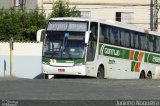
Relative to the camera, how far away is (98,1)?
5047 centimetres

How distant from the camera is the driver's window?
28803mm

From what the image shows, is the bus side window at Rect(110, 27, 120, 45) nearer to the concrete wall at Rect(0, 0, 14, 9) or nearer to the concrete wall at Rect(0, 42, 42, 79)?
the concrete wall at Rect(0, 42, 42, 79)

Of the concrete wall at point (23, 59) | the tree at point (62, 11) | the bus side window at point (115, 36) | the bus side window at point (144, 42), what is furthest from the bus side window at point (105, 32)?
the tree at point (62, 11)

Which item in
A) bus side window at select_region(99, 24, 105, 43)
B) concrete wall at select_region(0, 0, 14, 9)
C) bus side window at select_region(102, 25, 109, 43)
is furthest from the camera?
concrete wall at select_region(0, 0, 14, 9)

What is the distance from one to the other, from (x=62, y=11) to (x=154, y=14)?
27.1 ft

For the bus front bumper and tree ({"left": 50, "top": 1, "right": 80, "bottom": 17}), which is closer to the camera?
the bus front bumper

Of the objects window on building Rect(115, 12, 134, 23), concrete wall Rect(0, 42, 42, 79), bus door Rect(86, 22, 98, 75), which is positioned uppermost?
window on building Rect(115, 12, 134, 23)

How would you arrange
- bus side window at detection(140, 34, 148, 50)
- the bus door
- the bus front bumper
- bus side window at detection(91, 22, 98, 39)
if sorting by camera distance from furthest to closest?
bus side window at detection(140, 34, 148, 50)
bus side window at detection(91, 22, 98, 39)
the bus door
the bus front bumper

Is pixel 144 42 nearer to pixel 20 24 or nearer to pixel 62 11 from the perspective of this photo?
pixel 62 11

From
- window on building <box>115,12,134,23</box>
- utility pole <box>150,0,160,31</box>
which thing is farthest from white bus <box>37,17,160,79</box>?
window on building <box>115,12,134,23</box>

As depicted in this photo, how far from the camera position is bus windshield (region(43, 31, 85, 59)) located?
28.4 m

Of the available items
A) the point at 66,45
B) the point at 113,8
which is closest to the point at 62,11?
the point at 113,8

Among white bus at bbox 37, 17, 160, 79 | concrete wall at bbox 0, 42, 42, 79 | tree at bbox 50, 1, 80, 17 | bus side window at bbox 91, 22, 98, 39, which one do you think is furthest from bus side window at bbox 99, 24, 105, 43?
tree at bbox 50, 1, 80, 17

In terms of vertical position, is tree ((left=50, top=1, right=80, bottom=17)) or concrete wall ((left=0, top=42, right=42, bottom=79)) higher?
tree ((left=50, top=1, right=80, bottom=17))
